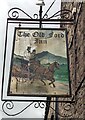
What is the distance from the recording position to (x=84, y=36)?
835 centimetres

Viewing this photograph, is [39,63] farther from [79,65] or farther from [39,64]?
[79,65]

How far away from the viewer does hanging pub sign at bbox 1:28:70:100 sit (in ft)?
21.0

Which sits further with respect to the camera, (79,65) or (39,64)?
(79,65)

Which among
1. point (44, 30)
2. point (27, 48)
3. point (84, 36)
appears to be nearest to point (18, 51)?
point (27, 48)

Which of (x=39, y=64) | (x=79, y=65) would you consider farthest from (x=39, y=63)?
(x=79, y=65)

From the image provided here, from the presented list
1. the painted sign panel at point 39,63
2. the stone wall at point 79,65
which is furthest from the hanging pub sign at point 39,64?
the stone wall at point 79,65

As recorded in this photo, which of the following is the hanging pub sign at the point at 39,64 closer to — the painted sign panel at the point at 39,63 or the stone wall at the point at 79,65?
the painted sign panel at the point at 39,63

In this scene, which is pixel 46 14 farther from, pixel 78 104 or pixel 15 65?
pixel 78 104

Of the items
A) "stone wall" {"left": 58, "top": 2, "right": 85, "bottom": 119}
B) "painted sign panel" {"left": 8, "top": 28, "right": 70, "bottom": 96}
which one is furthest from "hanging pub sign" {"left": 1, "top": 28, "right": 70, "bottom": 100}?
"stone wall" {"left": 58, "top": 2, "right": 85, "bottom": 119}

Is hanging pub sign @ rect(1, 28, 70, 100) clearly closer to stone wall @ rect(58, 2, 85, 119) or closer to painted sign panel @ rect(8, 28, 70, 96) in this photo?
painted sign panel @ rect(8, 28, 70, 96)

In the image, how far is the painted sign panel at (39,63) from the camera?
641 cm

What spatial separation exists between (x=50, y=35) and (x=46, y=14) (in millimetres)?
587

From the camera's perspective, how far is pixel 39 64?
6617 mm

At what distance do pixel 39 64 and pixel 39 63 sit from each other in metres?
0.03
